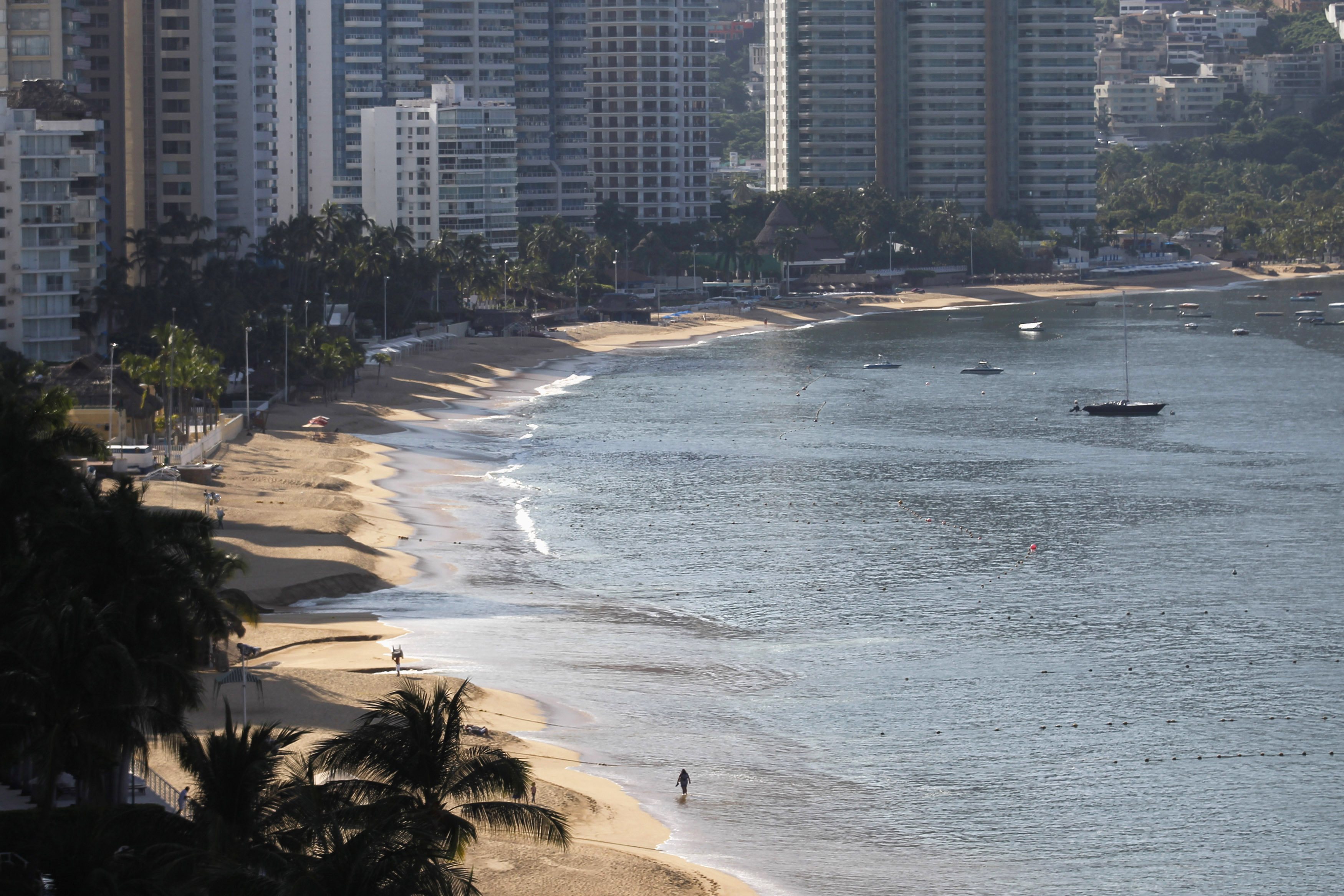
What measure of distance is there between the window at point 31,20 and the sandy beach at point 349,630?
41134 millimetres

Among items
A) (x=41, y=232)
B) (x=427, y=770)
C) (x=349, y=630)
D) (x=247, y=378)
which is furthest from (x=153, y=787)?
(x=41, y=232)

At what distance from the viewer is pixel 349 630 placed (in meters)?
62.6

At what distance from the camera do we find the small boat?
13800 centimetres

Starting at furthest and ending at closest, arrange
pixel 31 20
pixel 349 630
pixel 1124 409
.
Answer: pixel 31 20 < pixel 1124 409 < pixel 349 630

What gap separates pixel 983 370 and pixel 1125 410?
34764 millimetres

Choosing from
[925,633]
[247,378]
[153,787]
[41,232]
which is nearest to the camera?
[153,787]

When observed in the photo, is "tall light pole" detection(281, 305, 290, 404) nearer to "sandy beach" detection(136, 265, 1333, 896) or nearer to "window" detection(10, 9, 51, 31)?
"sandy beach" detection(136, 265, 1333, 896)

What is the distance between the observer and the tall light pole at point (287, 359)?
122000mm

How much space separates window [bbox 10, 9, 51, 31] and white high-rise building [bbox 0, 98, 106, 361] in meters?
20.4

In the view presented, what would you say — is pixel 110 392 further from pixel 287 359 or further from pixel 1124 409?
pixel 1124 409

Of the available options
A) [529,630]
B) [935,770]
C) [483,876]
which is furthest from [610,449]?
[483,876]

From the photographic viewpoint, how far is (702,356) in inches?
7549

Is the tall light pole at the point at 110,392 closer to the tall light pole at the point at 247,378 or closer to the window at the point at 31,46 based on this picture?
the tall light pole at the point at 247,378

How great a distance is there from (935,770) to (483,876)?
49.2ft
